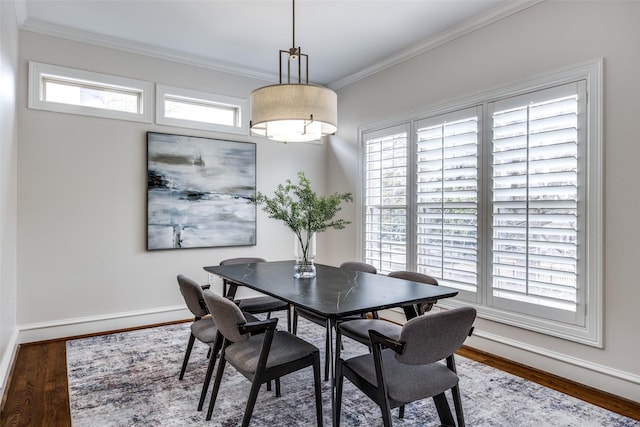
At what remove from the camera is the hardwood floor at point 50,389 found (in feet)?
7.55

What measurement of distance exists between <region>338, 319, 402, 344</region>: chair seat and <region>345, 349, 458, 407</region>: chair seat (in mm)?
476

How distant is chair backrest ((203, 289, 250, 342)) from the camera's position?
1960 mm

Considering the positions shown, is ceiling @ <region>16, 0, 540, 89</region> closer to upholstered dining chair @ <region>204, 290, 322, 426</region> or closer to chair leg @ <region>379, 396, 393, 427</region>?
upholstered dining chair @ <region>204, 290, 322, 426</region>

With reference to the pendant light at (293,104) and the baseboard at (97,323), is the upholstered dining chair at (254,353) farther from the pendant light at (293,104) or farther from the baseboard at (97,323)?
the baseboard at (97,323)

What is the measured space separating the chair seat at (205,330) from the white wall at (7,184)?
1274 mm

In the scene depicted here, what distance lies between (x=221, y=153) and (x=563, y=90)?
3.44m

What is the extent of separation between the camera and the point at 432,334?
170 centimetres

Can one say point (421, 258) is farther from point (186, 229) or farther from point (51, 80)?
point (51, 80)

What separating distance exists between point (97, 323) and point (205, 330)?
6.45 ft

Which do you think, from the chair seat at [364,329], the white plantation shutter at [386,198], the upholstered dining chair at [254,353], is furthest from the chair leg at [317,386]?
the white plantation shutter at [386,198]

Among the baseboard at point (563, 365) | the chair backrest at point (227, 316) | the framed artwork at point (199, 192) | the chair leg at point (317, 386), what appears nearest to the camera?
the chair backrest at point (227, 316)

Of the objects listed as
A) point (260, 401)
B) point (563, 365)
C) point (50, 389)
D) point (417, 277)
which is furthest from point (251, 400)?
point (563, 365)

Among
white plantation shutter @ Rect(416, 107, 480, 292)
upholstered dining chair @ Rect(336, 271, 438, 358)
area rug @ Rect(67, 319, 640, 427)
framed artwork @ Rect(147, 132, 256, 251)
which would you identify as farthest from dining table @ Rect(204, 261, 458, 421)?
framed artwork @ Rect(147, 132, 256, 251)

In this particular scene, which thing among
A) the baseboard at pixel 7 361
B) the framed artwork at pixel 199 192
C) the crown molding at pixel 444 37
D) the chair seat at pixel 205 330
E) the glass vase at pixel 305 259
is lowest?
the baseboard at pixel 7 361
